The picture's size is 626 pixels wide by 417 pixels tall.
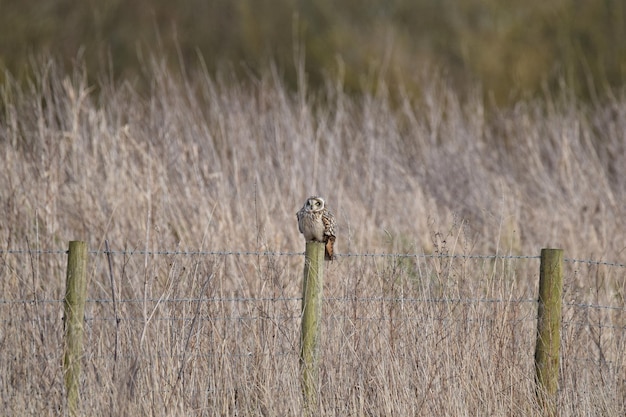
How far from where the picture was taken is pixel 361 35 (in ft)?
50.3

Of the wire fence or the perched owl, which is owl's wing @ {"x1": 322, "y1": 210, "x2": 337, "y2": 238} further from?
the wire fence

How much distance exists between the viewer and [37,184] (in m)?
7.50

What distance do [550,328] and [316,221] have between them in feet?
4.04

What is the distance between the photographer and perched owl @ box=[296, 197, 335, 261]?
5266 mm

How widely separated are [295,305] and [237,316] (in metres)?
1.10

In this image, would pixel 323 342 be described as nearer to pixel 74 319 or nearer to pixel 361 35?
pixel 74 319

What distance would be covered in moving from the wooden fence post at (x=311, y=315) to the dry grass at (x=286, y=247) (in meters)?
0.08

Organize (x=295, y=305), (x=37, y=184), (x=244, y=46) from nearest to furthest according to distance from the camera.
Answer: (x=295, y=305)
(x=37, y=184)
(x=244, y=46)

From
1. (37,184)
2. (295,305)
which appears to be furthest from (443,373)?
(37,184)

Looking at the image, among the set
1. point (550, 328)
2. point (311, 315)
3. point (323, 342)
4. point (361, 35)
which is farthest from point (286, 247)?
point (361, 35)

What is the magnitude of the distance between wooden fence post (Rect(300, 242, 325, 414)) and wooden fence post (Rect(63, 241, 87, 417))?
993 millimetres

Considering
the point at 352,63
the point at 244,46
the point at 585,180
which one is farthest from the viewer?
the point at 244,46

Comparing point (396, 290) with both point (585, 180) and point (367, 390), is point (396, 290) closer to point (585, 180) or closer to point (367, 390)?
point (367, 390)

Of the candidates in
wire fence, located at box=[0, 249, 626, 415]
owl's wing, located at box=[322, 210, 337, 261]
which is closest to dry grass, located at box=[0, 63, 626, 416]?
wire fence, located at box=[0, 249, 626, 415]
